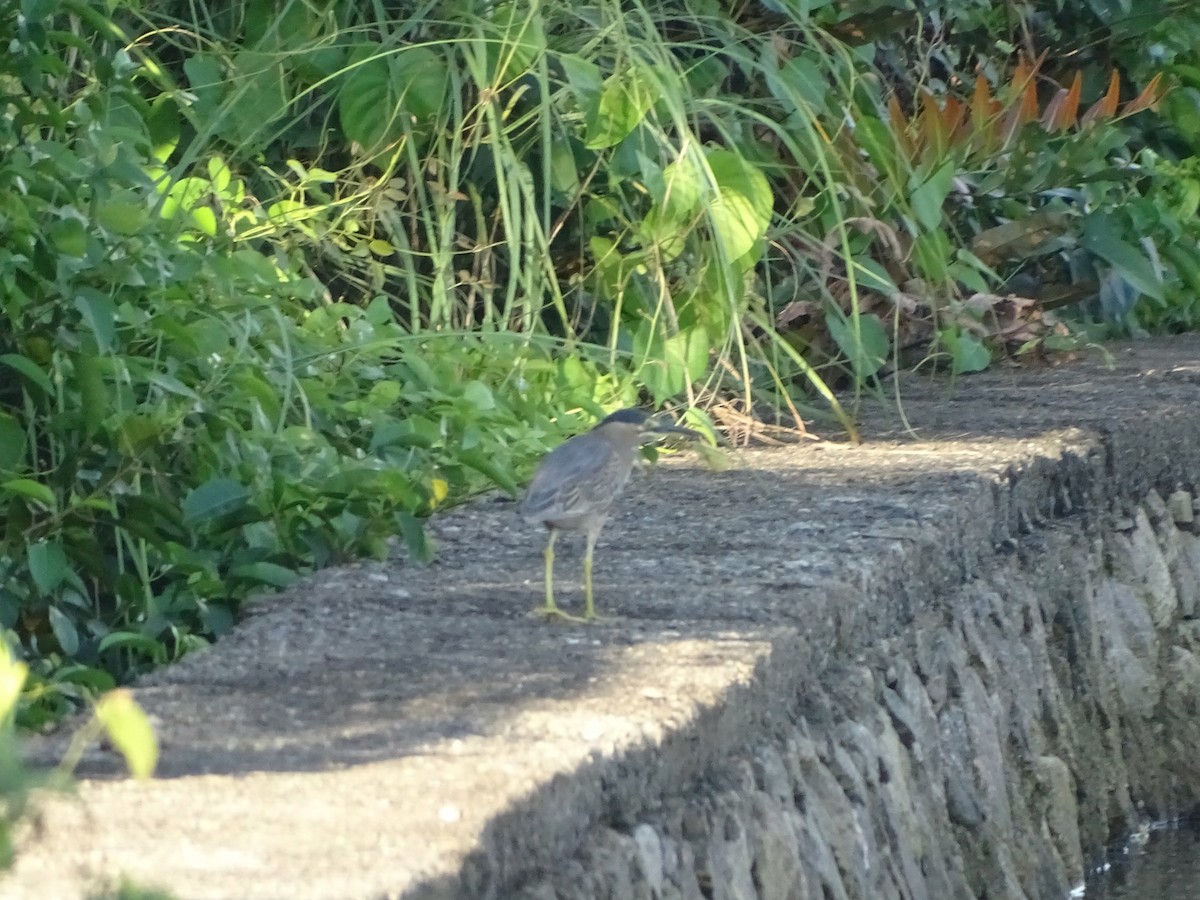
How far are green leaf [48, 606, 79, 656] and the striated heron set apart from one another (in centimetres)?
77

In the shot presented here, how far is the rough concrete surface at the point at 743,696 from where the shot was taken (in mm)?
2057

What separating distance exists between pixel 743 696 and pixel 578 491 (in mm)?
505

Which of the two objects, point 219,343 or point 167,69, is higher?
point 167,69

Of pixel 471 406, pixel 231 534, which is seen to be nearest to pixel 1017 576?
pixel 471 406

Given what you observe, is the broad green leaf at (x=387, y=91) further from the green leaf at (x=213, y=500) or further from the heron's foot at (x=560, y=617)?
the heron's foot at (x=560, y=617)

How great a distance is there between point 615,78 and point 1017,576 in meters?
1.48

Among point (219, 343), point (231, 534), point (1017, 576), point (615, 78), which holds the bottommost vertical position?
point (1017, 576)

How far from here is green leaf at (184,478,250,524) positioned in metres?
3.38

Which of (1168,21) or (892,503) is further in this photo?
(1168,21)

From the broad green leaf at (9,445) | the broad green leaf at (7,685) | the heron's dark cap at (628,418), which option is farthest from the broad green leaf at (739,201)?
the broad green leaf at (7,685)

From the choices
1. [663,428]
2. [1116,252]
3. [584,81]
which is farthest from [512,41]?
[1116,252]

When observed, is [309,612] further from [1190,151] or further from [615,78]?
[1190,151]

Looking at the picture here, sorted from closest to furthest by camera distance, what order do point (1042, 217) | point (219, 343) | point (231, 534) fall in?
point (231, 534), point (219, 343), point (1042, 217)

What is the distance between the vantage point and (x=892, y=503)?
3879mm
